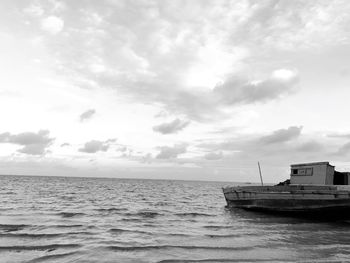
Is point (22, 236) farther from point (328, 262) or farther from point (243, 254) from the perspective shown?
point (328, 262)

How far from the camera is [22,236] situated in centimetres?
1503

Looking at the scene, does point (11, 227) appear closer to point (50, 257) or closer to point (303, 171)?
point (50, 257)

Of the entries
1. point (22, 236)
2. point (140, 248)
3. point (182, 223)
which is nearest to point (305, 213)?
point (182, 223)

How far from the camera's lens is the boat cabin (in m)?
24.8

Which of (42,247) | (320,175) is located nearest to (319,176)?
(320,175)

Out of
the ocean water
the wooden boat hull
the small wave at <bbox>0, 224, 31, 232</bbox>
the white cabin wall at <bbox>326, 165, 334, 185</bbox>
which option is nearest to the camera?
the ocean water

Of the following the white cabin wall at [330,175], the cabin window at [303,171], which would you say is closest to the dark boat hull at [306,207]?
the white cabin wall at [330,175]

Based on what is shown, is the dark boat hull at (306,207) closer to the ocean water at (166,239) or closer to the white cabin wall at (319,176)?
the ocean water at (166,239)

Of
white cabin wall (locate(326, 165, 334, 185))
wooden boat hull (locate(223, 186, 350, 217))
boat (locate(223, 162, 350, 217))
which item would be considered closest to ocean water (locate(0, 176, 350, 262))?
wooden boat hull (locate(223, 186, 350, 217))

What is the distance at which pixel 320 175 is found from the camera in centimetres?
2516

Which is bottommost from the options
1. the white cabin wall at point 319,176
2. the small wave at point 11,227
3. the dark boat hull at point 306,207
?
the small wave at point 11,227

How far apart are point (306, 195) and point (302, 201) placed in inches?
22.0

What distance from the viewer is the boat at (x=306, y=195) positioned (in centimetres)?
2141

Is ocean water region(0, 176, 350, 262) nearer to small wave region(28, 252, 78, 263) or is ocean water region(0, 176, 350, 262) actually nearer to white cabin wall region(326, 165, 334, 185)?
small wave region(28, 252, 78, 263)
